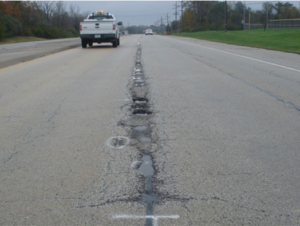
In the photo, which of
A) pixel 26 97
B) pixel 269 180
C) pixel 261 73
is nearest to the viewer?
pixel 269 180

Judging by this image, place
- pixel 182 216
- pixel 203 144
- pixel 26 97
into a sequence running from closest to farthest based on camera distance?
pixel 182 216 < pixel 203 144 < pixel 26 97

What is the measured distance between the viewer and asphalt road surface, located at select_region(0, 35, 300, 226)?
391 centimetres

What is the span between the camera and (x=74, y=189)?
4402 mm

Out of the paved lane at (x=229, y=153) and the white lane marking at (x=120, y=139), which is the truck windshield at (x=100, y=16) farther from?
the white lane marking at (x=120, y=139)

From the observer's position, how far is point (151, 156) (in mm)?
5445

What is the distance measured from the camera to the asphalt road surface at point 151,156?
12.8 ft

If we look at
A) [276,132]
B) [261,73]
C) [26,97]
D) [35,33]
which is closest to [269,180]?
[276,132]

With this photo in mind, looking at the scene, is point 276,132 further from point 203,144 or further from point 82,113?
point 82,113

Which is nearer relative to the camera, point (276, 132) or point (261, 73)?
point (276, 132)

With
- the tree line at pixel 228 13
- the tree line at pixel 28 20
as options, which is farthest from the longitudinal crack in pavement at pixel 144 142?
the tree line at pixel 228 13

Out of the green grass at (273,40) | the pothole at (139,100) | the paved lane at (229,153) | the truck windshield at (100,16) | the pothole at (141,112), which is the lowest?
the paved lane at (229,153)

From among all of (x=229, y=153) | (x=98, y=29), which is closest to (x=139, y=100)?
(x=229, y=153)

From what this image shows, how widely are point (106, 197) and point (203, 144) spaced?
6.88 ft

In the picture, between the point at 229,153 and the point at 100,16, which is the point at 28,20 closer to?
the point at 100,16
